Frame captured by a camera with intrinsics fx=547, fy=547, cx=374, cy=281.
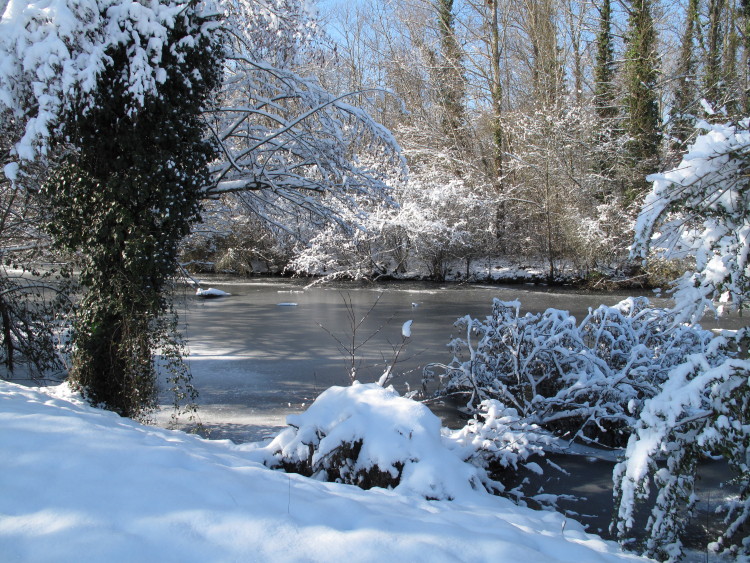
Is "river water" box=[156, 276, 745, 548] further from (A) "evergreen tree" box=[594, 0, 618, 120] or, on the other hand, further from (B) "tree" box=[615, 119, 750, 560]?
(A) "evergreen tree" box=[594, 0, 618, 120]

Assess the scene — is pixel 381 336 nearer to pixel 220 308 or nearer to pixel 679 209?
pixel 220 308

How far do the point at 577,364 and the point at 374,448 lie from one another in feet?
12.8

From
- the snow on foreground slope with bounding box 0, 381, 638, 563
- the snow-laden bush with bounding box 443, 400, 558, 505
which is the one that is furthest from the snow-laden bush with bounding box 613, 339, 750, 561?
the snow-laden bush with bounding box 443, 400, 558, 505

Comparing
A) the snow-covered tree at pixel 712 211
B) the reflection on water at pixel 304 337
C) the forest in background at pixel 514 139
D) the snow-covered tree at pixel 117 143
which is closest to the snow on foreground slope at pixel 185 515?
the snow-covered tree at pixel 712 211

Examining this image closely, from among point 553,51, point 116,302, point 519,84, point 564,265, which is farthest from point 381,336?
point 519,84

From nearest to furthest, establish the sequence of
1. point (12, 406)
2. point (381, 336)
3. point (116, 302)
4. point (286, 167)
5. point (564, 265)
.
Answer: point (12, 406), point (116, 302), point (286, 167), point (381, 336), point (564, 265)

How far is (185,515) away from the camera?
2586 mm

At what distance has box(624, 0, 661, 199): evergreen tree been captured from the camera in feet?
A: 63.9

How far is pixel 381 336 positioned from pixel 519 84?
21733 mm

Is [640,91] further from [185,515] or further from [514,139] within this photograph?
[185,515]

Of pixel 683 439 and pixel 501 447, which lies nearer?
pixel 683 439

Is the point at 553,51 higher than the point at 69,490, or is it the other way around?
the point at 553,51

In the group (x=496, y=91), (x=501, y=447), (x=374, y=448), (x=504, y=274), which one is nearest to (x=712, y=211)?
(x=374, y=448)

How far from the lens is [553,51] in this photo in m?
24.9
